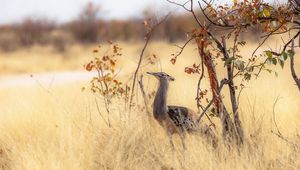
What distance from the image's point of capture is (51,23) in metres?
28.0

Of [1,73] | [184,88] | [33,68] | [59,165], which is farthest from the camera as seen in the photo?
[33,68]

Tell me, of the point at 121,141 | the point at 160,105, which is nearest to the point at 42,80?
the point at 121,141

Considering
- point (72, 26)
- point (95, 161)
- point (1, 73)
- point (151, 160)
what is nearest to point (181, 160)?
point (151, 160)

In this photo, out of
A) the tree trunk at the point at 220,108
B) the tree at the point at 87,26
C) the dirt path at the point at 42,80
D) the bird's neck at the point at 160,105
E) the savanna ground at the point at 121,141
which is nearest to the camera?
the savanna ground at the point at 121,141

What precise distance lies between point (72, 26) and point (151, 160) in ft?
74.3

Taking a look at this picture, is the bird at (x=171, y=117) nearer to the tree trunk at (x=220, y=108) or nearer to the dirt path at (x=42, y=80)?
the tree trunk at (x=220, y=108)

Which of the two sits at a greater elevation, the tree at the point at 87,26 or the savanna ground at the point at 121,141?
the tree at the point at 87,26

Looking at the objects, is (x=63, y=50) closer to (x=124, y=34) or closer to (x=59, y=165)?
(x=124, y=34)

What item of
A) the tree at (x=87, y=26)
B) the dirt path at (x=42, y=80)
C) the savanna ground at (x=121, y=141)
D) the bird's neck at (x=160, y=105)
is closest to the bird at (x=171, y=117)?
the bird's neck at (x=160, y=105)

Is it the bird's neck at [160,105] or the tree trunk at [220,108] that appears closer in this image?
the bird's neck at [160,105]

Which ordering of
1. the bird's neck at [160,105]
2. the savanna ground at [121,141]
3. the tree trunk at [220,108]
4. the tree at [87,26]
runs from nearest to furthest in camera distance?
the savanna ground at [121,141], the bird's neck at [160,105], the tree trunk at [220,108], the tree at [87,26]

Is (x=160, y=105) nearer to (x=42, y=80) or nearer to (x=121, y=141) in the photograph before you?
(x=121, y=141)

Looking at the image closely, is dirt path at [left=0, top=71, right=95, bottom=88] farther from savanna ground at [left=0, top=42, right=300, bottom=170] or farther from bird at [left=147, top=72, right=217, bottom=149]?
bird at [left=147, top=72, right=217, bottom=149]

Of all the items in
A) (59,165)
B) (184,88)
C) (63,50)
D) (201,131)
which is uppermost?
(63,50)
